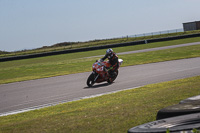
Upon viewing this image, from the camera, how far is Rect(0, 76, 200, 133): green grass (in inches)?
270

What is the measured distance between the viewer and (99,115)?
7816 millimetres

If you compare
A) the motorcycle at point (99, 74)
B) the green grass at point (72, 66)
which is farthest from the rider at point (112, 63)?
the green grass at point (72, 66)

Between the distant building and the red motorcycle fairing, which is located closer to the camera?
the red motorcycle fairing

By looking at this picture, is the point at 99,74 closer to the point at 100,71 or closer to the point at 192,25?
the point at 100,71

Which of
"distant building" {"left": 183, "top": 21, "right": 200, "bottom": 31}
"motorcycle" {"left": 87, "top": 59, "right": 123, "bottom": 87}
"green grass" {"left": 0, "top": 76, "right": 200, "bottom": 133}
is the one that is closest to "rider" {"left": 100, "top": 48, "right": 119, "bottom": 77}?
"motorcycle" {"left": 87, "top": 59, "right": 123, "bottom": 87}

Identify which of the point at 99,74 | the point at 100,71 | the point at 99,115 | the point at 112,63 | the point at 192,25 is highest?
the point at 192,25

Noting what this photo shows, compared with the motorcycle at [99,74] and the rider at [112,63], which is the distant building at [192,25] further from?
the motorcycle at [99,74]

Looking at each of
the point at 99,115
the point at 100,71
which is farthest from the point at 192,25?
the point at 99,115

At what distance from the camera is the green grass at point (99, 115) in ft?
22.5

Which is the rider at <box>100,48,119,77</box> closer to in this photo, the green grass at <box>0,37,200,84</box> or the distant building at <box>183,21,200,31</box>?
the green grass at <box>0,37,200,84</box>

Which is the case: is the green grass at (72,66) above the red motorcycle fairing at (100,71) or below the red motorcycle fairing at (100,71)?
below

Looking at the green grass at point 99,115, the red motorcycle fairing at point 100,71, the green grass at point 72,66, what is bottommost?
the green grass at point 72,66

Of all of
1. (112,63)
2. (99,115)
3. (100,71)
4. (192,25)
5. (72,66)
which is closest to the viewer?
(99,115)

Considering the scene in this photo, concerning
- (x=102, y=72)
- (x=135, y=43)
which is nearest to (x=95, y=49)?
(x=135, y=43)
